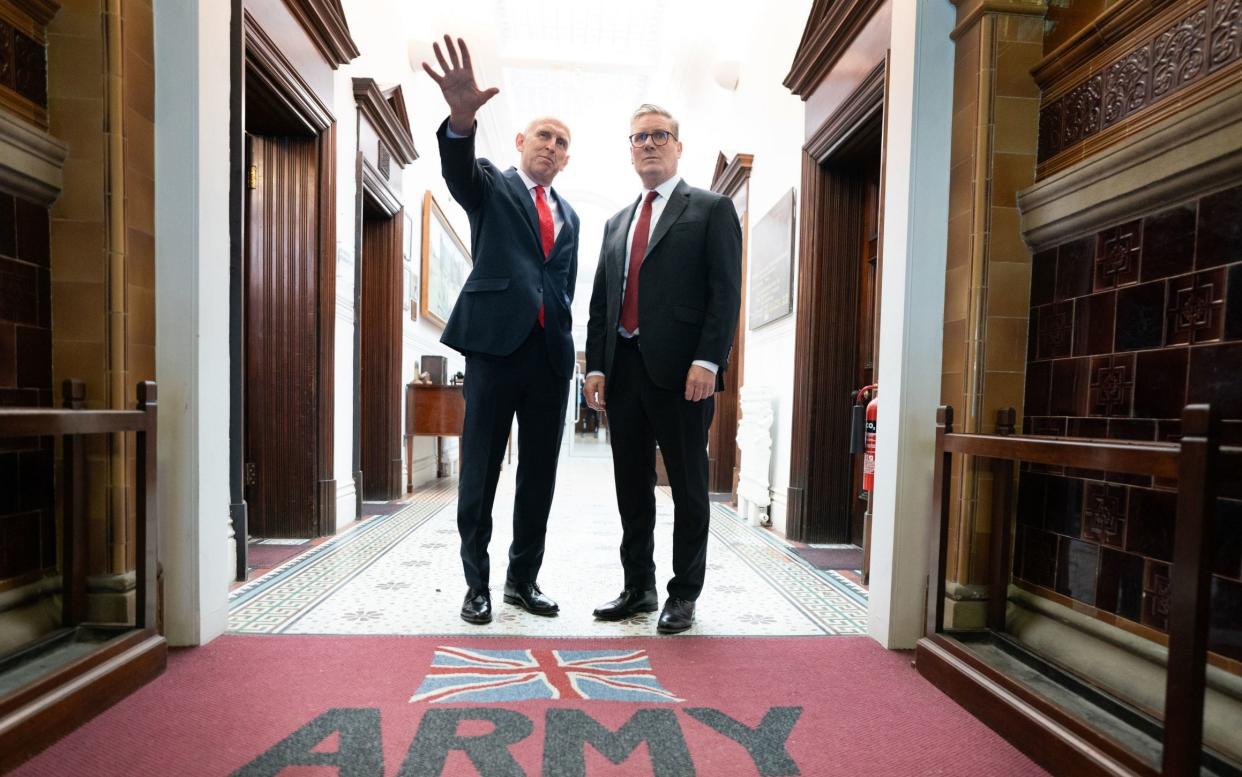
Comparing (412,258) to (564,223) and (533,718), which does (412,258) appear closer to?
(564,223)

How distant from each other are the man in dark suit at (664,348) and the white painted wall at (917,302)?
46 centimetres

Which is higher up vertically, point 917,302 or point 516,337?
point 917,302

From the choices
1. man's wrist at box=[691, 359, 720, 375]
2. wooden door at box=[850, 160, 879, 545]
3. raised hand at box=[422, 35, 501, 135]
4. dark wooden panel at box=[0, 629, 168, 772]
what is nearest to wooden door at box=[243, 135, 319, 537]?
dark wooden panel at box=[0, 629, 168, 772]

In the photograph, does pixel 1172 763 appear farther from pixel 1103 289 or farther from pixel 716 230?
pixel 716 230

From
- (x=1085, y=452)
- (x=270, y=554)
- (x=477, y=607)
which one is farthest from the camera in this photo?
(x=270, y=554)

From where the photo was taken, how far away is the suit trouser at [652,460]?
6.01ft

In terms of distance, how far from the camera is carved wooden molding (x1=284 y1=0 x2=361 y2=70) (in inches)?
106

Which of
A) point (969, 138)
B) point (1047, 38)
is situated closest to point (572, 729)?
point (969, 138)

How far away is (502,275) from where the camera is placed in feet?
5.94

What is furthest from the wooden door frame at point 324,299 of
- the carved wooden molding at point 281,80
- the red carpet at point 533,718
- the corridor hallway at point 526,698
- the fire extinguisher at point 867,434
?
the fire extinguisher at point 867,434

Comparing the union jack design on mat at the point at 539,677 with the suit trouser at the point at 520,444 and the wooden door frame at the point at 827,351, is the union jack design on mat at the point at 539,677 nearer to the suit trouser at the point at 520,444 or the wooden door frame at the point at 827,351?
the suit trouser at the point at 520,444

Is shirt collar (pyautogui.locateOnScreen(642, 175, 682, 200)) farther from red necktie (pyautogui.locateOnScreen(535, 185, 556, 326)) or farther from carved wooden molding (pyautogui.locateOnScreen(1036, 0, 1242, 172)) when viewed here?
carved wooden molding (pyautogui.locateOnScreen(1036, 0, 1242, 172))

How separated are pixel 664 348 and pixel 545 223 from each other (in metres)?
0.56

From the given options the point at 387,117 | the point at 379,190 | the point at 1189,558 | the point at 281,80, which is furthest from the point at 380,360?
the point at 1189,558
